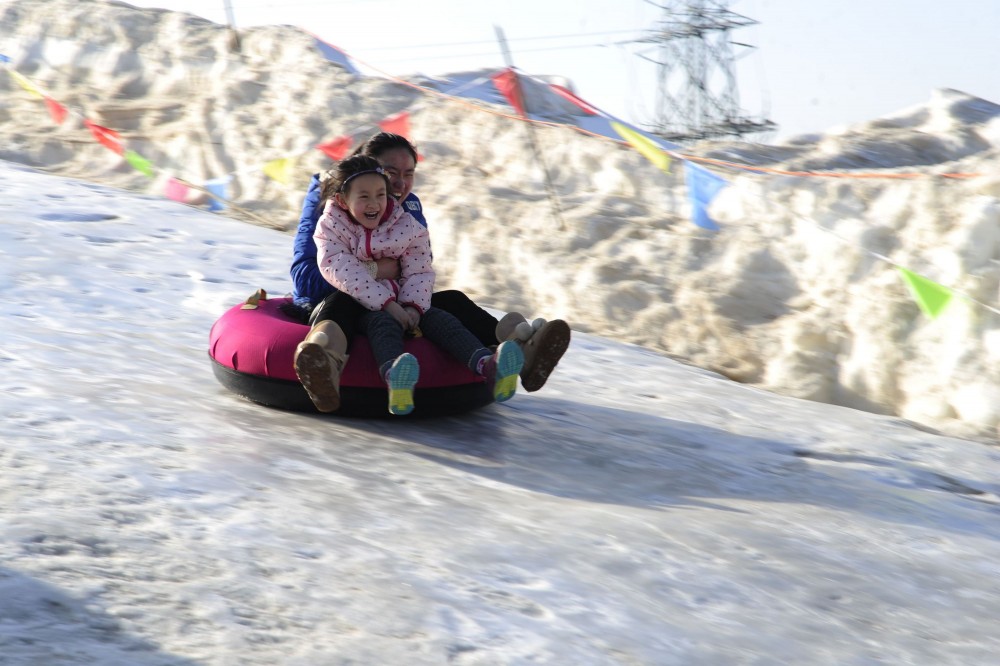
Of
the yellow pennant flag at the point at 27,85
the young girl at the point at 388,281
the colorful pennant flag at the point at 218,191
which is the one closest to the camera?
the young girl at the point at 388,281

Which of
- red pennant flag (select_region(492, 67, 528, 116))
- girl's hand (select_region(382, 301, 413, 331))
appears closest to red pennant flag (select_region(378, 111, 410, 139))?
red pennant flag (select_region(492, 67, 528, 116))

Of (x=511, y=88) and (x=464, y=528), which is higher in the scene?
(x=511, y=88)

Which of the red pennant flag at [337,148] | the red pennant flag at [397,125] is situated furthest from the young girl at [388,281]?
the red pennant flag at [337,148]

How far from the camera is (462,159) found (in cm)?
922

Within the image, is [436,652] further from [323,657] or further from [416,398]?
[416,398]

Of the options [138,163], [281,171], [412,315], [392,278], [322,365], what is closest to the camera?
[322,365]

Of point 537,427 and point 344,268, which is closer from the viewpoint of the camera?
point 344,268

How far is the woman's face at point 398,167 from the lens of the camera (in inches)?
170

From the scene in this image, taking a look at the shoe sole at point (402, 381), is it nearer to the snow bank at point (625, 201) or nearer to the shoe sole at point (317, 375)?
the shoe sole at point (317, 375)

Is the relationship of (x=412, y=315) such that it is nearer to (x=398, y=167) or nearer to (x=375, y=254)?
(x=375, y=254)

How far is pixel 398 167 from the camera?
433cm

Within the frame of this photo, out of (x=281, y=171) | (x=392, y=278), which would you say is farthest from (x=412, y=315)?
(x=281, y=171)

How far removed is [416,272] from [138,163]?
6742 mm

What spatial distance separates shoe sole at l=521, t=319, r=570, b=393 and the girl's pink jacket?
1.66 feet
